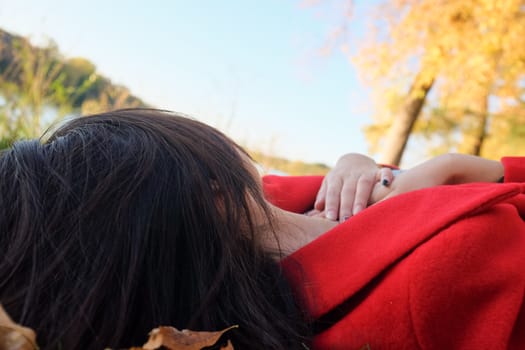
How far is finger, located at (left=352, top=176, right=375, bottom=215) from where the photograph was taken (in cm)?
125

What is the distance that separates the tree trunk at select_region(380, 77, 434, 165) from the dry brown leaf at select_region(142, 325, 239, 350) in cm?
670

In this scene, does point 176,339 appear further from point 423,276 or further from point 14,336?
point 423,276

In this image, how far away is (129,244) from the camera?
0.74m

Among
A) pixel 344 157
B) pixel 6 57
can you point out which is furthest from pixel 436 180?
pixel 6 57

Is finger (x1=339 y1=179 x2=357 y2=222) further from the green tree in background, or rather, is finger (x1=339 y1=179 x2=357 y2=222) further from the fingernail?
the green tree in background

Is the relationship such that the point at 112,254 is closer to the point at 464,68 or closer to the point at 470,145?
the point at 464,68

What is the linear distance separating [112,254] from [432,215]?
0.59 m

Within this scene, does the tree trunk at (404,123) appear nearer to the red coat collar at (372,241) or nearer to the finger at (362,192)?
the finger at (362,192)

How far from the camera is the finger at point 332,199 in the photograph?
1.28 m

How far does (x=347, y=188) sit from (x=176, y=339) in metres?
0.81

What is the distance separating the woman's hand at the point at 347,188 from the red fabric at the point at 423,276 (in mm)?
294

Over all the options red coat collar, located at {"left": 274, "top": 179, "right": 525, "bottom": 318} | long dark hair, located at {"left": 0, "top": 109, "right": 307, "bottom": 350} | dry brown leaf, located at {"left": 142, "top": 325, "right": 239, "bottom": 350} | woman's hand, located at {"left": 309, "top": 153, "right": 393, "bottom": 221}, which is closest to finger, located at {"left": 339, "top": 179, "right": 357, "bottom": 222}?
woman's hand, located at {"left": 309, "top": 153, "right": 393, "bottom": 221}

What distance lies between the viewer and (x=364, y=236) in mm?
937

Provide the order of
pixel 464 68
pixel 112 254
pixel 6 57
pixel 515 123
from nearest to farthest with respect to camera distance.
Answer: pixel 112 254, pixel 6 57, pixel 464 68, pixel 515 123
